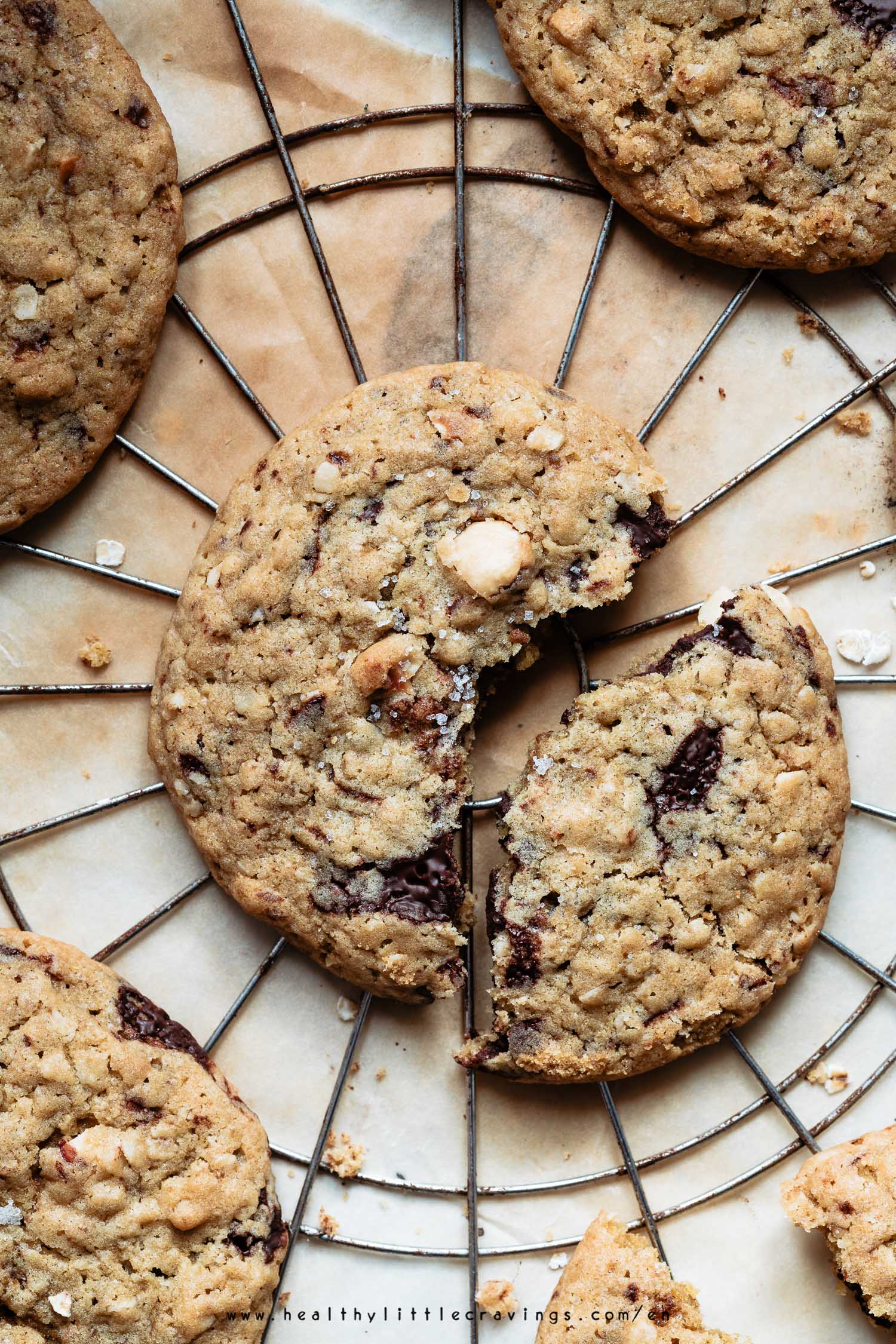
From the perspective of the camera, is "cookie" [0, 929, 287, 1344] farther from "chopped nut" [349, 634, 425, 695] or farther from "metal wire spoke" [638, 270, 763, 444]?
"metal wire spoke" [638, 270, 763, 444]

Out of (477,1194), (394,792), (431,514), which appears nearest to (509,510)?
(431,514)

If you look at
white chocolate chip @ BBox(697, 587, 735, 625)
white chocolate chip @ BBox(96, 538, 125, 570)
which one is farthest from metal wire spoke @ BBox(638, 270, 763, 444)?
white chocolate chip @ BBox(96, 538, 125, 570)

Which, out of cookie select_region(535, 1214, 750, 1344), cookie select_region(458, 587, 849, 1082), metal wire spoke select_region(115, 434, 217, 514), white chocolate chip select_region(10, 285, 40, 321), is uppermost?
white chocolate chip select_region(10, 285, 40, 321)

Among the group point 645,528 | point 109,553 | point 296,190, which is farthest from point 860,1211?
point 296,190

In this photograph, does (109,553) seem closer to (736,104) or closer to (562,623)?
(562,623)

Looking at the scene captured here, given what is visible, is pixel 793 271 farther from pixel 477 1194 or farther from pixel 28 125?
pixel 477 1194

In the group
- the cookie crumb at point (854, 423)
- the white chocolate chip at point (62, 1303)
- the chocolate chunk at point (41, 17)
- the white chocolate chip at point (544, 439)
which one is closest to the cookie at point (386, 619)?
the white chocolate chip at point (544, 439)
